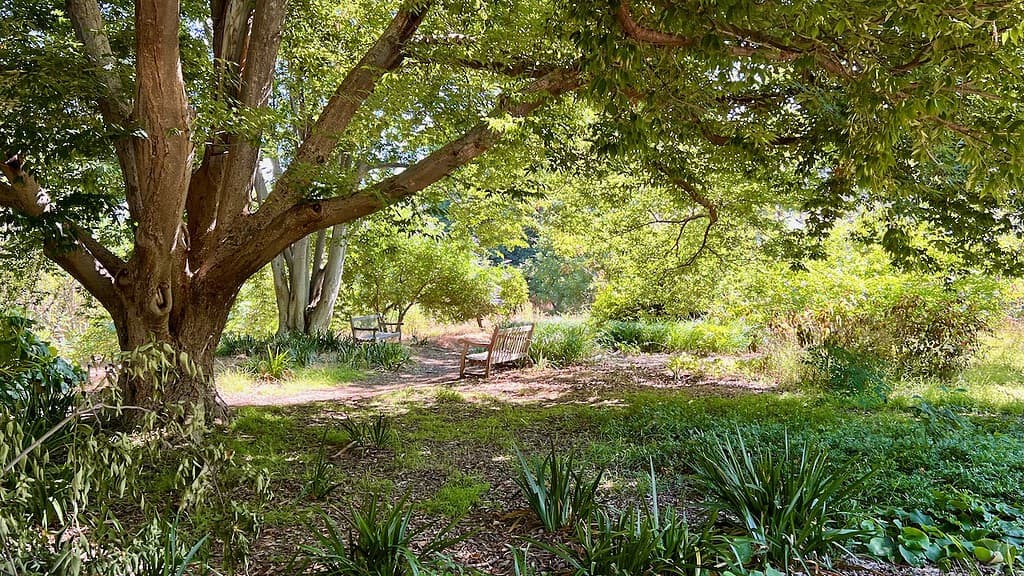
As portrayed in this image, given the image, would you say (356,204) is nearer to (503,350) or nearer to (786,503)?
(786,503)

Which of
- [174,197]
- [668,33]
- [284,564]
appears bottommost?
[284,564]

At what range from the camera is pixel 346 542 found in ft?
9.98

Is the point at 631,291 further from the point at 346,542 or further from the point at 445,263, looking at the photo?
the point at 346,542

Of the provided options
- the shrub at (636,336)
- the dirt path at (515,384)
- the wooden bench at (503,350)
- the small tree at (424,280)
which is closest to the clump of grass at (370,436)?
Answer: the dirt path at (515,384)

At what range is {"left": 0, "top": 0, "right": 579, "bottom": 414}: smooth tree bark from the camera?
444cm

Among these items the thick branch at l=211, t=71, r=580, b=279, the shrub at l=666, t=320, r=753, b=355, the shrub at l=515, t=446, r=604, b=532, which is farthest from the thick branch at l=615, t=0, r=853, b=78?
the shrub at l=666, t=320, r=753, b=355

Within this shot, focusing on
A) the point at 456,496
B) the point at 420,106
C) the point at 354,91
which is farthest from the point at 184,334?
the point at 420,106

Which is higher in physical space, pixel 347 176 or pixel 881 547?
pixel 347 176

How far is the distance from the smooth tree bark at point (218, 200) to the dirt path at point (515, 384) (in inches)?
93.1

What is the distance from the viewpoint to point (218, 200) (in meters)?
5.32

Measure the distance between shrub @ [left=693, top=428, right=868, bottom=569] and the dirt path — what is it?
4221mm

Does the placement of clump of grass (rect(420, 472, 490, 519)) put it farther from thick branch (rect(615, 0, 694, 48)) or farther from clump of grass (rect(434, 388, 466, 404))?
clump of grass (rect(434, 388, 466, 404))

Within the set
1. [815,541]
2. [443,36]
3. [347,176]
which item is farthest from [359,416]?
[815,541]

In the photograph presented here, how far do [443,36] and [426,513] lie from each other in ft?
13.8
